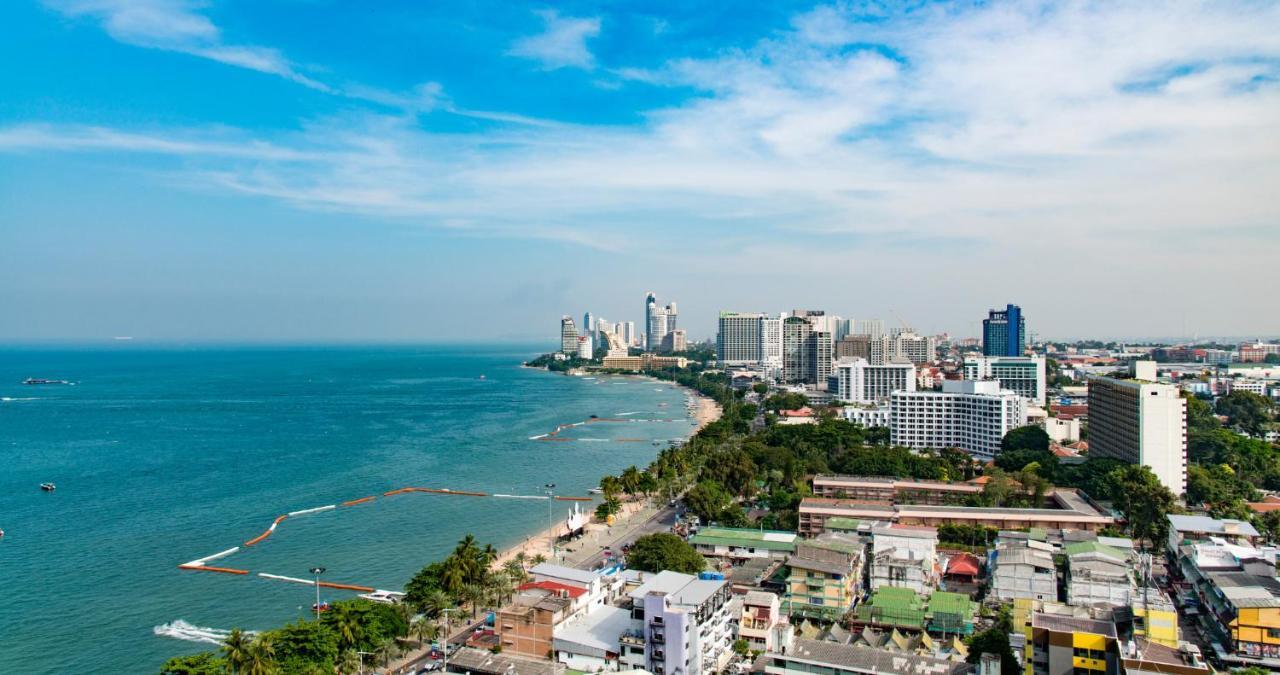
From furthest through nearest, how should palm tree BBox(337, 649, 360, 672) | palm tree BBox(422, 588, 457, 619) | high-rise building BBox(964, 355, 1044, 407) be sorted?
high-rise building BBox(964, 355, 1044, 407) < palm tree BBox(422, 588, 457, 619) < palm tree BBox(337, 649, 360, 672)

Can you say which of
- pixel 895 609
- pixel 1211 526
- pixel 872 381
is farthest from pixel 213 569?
pixel 872 381

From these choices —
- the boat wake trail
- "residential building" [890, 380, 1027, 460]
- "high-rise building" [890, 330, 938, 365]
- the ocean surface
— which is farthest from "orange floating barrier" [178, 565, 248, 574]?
"high-rise building" [890, 330, 938, 365]

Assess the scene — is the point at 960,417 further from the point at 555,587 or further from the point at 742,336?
the point at 742,336

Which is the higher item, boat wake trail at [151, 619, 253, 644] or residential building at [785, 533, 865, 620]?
residential building at [785, 533, 865, 620]

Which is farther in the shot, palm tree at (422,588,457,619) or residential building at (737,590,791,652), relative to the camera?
palm tree at (422,588,457,619)

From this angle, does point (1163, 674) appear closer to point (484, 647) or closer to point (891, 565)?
point (891, 565)

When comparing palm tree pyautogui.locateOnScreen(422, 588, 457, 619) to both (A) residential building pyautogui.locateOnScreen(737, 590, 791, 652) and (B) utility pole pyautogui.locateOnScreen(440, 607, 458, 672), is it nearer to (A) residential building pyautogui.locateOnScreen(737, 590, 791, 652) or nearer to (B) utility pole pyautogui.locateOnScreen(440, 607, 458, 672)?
(B) utility pole pyautogui.locateOnScreen(440, 607, 458, 672)
